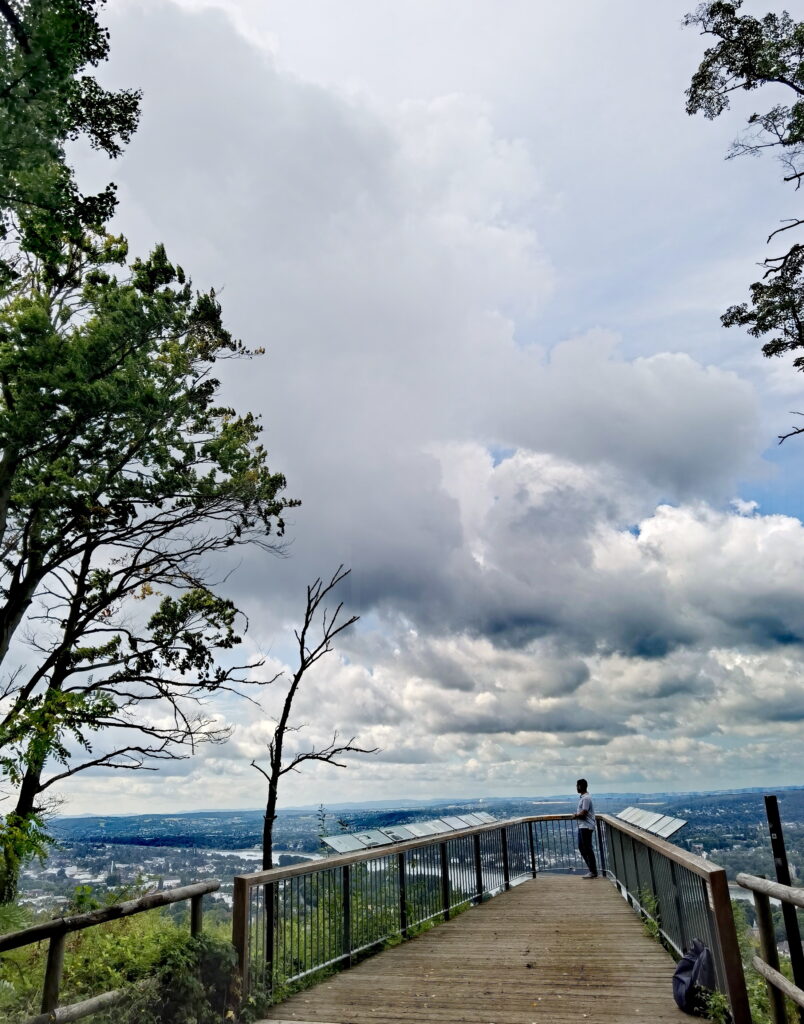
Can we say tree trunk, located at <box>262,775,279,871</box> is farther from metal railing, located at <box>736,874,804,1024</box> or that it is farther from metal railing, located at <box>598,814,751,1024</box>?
metal railing, located at <box>736,874,804,1024</box>

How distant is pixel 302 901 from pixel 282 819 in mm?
8558

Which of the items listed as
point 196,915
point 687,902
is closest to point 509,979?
point 687,902

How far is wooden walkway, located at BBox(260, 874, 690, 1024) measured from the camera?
19.7 ft

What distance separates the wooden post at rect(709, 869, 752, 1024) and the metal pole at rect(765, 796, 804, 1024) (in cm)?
39

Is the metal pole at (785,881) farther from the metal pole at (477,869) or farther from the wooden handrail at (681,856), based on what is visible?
the metal pole at (477,869)

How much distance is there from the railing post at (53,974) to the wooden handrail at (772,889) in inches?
175

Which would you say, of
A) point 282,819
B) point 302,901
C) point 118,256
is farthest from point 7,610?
point 302,901

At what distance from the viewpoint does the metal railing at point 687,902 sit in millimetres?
5355

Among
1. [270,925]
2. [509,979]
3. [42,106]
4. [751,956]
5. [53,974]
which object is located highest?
[42,106]

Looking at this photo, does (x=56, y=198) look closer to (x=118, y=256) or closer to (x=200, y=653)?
(x=118, y=256)

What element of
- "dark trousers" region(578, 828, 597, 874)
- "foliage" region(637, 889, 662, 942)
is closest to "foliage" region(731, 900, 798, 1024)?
"foliage" region(637, 889, 662, 942)

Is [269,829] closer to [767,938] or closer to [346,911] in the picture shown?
[346,911]

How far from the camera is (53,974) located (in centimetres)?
444

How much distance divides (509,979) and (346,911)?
1.80 metres
